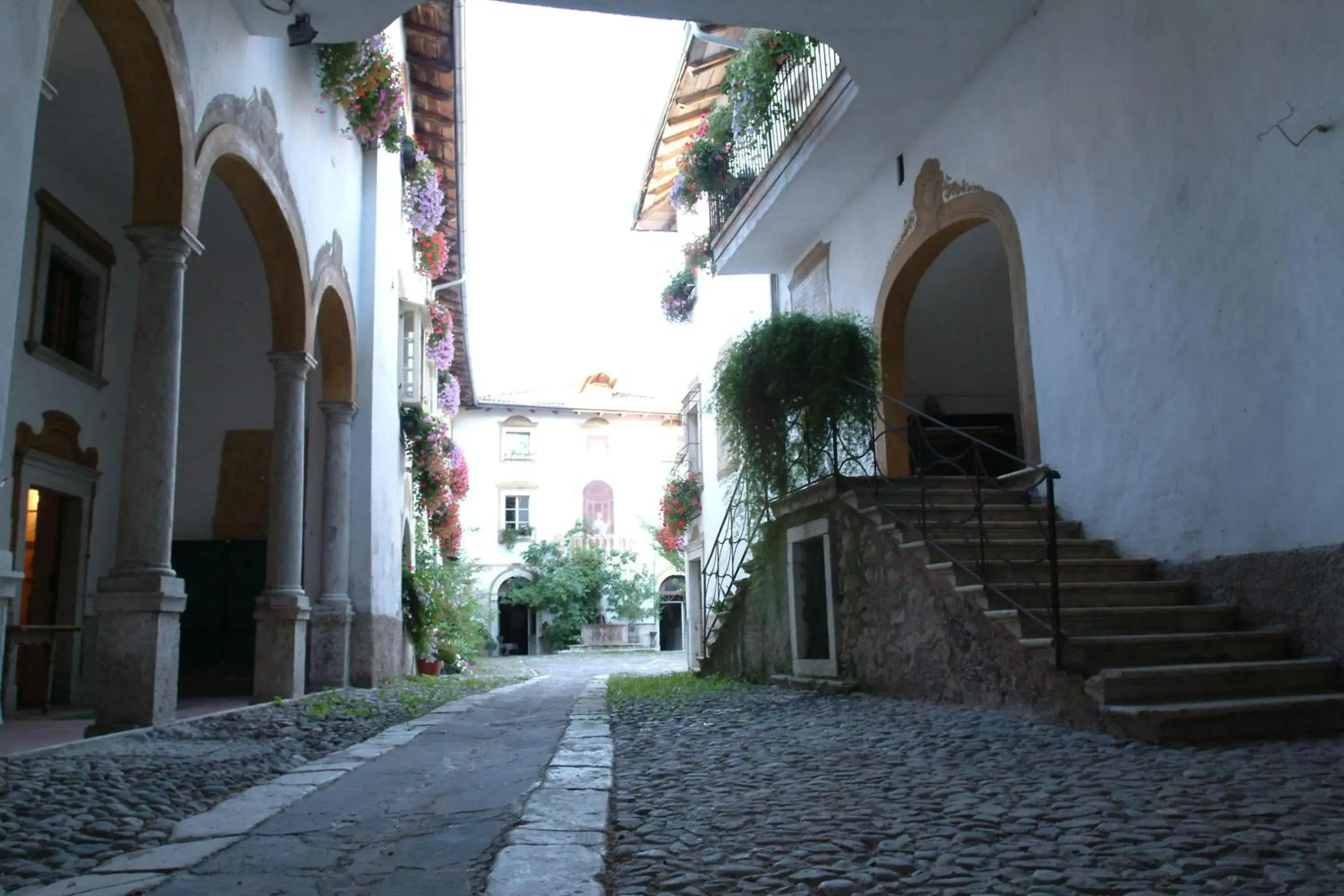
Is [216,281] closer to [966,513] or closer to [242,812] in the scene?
[966,513]

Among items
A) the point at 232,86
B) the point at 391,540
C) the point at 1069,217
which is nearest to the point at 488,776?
the point at 232,86

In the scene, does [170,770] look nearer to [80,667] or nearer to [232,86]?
[232,86]

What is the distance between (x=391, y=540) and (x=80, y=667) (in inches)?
151

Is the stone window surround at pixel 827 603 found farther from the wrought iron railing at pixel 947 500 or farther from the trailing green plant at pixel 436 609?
the trailing green plant at pixel 436 609

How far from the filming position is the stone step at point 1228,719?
15.3 feet

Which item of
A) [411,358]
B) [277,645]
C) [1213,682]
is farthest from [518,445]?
[1213,682]

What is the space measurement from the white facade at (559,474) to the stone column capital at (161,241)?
32.2 meters

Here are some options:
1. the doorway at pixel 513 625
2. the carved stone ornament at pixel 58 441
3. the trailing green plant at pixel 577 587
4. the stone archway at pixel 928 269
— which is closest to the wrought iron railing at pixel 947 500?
the stone archway at pixel 928 269

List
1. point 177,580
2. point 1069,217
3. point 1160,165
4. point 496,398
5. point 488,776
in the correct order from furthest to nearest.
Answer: point 496,398 < point 1069,217 < point 1160,165 < point 177,580 < point 488,776

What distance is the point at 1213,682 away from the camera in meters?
5.20

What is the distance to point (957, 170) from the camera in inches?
388

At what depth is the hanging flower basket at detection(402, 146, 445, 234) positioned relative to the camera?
14.4 m

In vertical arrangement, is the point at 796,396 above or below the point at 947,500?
above

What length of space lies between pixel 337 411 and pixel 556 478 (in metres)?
28.5
